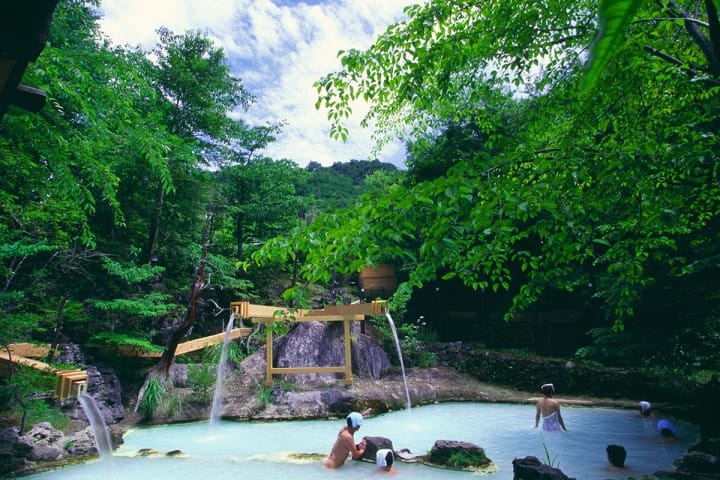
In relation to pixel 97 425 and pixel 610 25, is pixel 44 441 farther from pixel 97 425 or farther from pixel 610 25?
pixel 610 25

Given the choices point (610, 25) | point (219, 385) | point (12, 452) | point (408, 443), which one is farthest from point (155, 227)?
point (610, 25)

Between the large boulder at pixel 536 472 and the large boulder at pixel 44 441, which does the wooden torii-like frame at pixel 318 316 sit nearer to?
the large boulder at pixel 44 441

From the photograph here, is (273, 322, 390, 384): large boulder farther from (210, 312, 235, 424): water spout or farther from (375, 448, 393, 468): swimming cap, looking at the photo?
(375, 448, 393, 468): swimming cap

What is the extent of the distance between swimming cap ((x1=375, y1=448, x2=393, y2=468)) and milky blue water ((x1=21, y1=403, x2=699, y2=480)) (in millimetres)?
209

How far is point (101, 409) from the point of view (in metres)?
9.43

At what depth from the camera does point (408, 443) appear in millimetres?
8375

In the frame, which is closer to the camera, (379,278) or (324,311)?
(324,311)

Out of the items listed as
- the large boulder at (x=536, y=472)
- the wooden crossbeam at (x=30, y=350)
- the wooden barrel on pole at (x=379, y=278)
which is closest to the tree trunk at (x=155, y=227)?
the wooden crossbeam at (x=30, y=350)

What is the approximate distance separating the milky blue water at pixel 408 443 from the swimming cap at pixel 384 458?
0.68ft

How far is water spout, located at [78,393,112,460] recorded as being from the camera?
25.7 feet

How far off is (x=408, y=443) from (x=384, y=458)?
1.99 metres

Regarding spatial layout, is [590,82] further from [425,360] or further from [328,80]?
[425,360]

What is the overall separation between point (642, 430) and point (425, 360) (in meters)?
6.74

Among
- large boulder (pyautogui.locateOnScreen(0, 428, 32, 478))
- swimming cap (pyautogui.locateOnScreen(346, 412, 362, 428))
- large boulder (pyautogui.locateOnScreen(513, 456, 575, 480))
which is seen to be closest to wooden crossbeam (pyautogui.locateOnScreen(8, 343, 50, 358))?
large boulder (pyautogui.locateOnScreen(0, 428, 32, 478))
